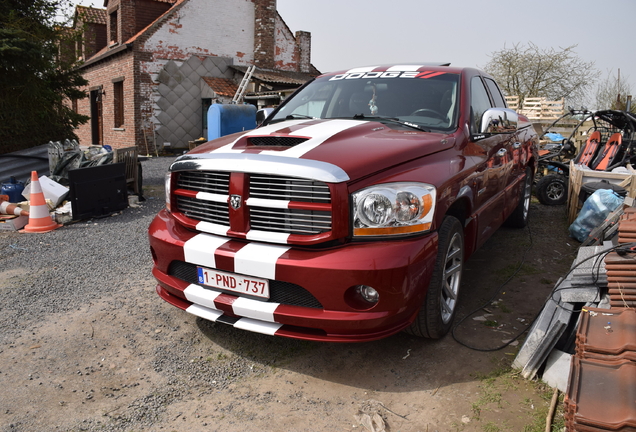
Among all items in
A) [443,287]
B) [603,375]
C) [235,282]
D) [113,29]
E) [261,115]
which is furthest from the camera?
[113,29]

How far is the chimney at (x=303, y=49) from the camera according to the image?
21.9 m

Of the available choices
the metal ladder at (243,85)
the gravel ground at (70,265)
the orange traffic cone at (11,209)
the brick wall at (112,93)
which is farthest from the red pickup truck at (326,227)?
the brick wall at (112,93)

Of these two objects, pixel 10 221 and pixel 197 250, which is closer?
pixel 197 250

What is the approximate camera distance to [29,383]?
2.85 meters

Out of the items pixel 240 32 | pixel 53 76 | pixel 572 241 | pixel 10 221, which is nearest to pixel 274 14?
pixel 240 32

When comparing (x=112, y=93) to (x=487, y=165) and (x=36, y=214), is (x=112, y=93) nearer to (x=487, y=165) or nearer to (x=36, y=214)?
(x=36, y=214)

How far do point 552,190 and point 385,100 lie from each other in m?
5.32

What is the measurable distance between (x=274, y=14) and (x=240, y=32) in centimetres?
181

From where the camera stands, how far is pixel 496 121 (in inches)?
147

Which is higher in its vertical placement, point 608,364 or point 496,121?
point 496,121

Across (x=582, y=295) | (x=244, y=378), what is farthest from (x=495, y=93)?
(x=244, y=378)

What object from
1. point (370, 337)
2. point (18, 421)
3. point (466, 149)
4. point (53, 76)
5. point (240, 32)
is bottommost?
point (18, 421)

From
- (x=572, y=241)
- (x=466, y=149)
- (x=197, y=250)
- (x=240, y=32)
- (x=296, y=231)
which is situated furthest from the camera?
(x=240, y=32)

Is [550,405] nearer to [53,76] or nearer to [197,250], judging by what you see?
[197,250]
